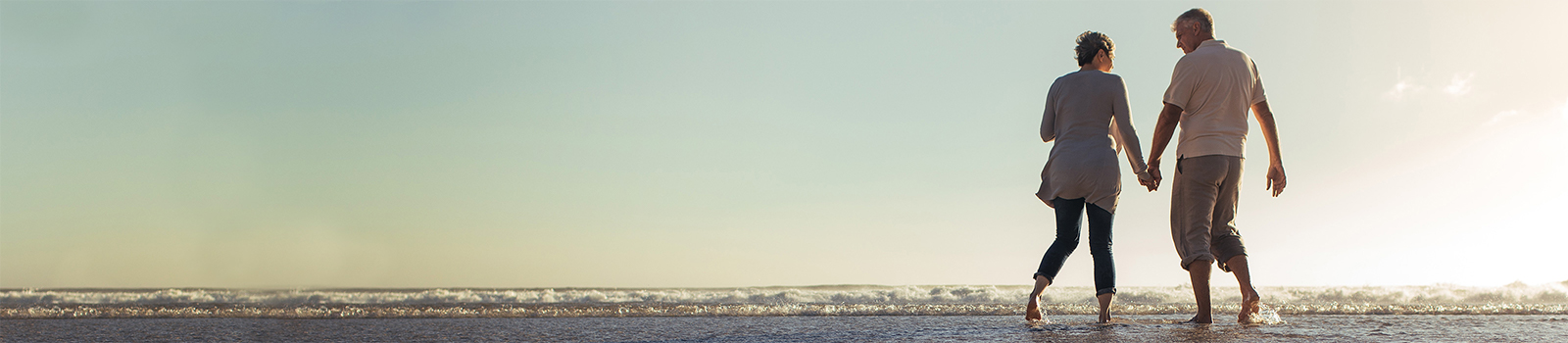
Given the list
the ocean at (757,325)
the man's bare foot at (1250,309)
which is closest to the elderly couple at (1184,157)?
the man's bare foot at (1250,309)

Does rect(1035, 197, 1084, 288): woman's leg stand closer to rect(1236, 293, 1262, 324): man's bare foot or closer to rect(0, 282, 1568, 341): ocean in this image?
rect(0, 282, 1568, 341): ocean

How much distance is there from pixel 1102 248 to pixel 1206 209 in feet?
1.51

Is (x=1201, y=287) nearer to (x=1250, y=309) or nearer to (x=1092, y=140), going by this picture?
(x=1250, y=309)

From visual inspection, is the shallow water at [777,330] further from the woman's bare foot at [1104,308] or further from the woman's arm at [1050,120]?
the woman's arm at [1050,120]

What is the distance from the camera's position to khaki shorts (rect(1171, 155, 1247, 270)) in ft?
10.9

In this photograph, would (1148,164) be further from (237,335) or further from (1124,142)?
(237,335)

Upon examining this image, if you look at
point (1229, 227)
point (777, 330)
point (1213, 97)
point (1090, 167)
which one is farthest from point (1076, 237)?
point (777, 330)

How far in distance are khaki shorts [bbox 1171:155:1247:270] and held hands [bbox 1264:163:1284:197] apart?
274mm

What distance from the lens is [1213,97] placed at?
3338 mm

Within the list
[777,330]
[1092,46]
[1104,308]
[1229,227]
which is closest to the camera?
[777,330]

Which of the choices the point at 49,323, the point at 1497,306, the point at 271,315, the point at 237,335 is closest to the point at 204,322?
the point at 271,315

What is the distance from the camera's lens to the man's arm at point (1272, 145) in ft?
11.5

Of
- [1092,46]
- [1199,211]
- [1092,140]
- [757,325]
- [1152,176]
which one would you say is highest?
[1092,46]

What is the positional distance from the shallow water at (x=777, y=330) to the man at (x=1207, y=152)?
34 cm
